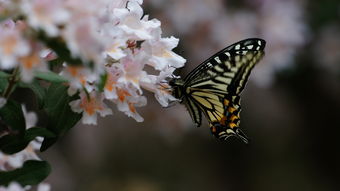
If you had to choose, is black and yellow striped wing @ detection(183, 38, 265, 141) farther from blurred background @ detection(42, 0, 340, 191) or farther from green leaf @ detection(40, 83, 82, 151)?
blurred background @ detection(42, 0, 340, 191)

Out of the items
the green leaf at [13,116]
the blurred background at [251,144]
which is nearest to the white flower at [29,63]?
the green leaf at [13,116]

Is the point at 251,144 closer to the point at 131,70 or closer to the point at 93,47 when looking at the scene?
the point at 131,70

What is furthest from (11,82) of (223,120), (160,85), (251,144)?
(251,144)

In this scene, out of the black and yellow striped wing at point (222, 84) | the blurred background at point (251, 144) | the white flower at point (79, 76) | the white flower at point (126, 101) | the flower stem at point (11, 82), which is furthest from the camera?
the blurred background at point (251, 144)

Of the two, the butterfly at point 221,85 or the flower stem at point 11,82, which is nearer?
the flower stem at point 11,82

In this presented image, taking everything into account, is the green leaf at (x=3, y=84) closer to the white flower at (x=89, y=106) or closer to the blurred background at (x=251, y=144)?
the white flower at (x=89, y=106)

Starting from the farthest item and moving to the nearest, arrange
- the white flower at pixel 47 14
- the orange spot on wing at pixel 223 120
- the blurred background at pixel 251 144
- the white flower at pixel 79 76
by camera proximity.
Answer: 1. the blurred background at pixel 251 144
2. the orange spot on wing at pixel 223 120
3. the white flower at pixel 79 76
4. the white flower at pixel 47 14
